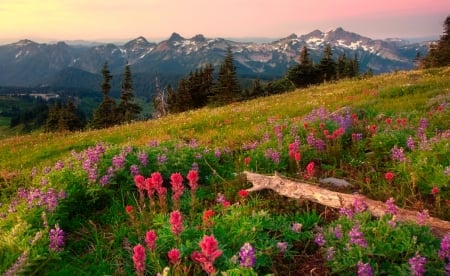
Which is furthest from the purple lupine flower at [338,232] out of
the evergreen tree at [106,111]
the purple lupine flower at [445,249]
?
the evergreen tree at [106,111]

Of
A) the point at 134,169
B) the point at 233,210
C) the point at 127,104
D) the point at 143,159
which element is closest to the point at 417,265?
the point at 233,210

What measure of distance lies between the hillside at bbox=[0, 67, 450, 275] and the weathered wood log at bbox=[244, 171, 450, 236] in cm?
17

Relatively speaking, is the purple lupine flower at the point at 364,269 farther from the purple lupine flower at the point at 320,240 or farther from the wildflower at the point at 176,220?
the wildflower at the point at 176,220

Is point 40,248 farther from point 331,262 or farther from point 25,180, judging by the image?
point 25,180

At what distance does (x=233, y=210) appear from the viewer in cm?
535

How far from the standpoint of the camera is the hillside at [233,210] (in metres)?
4.28

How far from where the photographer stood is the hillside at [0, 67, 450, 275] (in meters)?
4.28

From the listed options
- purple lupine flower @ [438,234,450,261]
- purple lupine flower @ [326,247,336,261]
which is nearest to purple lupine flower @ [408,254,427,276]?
purple lupine flower @ [438,234,450,261]

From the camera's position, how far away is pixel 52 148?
51.2ft

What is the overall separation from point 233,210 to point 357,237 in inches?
66.8

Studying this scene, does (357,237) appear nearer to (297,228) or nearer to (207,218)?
(297,228)

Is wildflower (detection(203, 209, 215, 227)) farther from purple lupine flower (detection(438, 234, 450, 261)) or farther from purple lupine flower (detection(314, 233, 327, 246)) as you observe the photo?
purple lupine flower (detection(438, 234, 450, 261))

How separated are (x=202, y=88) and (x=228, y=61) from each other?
48.9ft

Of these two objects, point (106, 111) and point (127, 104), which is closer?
point (127, 104)
